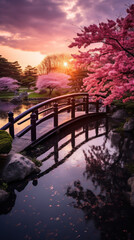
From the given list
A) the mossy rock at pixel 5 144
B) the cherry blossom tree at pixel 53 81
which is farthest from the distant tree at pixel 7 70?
the mossy rock at pixel 5 144

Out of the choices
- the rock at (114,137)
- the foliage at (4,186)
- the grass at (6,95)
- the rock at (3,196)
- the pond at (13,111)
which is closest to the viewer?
the rock at (3,196)

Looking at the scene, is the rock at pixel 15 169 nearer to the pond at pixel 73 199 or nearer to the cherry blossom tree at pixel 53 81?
the pond at pixel 73 199

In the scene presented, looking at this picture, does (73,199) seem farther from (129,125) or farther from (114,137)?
(129,125)

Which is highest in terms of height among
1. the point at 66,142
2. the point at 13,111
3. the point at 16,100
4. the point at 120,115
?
the point at 16,100

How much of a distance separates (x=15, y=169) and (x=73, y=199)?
1.66 metres

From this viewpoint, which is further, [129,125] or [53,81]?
[53,81]

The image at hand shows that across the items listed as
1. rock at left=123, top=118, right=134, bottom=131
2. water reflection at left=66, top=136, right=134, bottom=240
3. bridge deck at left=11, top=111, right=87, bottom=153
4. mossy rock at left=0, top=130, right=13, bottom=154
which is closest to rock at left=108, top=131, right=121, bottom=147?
rock at left=123, top=118, right=134, bottom=131

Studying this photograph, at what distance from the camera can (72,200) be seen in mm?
3918

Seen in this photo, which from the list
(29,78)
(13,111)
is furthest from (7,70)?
(13,111)

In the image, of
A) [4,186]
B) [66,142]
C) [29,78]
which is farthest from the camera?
[29,78]

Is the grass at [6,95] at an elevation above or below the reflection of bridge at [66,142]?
above

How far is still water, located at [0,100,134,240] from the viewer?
3.10 m

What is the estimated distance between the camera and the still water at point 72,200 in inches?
122

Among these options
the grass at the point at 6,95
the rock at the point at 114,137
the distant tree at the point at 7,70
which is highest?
the distant tree at the point at 7,70
